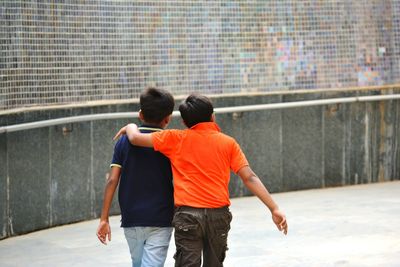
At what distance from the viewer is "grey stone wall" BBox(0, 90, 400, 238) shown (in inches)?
386

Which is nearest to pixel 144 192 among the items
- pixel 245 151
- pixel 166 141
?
pixel 166 141

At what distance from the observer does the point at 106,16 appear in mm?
11266

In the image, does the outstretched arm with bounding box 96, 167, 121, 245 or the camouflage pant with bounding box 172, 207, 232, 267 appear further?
the outstretched arm with bounding box 96, 167, 121, 245

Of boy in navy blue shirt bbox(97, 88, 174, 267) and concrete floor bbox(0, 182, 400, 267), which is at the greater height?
boy in navy blue shirt bbox(97, 88, 174, 267)

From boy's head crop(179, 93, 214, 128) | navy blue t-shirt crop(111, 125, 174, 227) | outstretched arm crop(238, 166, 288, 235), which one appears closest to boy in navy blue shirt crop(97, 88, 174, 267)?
navy blue t-shirt crop(111, 125, 174, 227)

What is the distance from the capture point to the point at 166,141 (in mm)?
5590

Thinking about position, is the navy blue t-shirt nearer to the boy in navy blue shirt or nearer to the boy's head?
the boy in navy blue shirt

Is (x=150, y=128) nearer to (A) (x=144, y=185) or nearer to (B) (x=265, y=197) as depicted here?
(A) (x=144, y=185)

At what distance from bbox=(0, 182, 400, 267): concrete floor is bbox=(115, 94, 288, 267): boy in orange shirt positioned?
253 centimetres

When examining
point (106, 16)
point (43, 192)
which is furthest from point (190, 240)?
point (106, 16)

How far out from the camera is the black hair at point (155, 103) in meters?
5.68

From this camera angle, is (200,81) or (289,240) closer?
(289,240)

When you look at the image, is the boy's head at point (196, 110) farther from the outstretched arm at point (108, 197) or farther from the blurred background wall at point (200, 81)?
the blurred background wall at point (200, 81)

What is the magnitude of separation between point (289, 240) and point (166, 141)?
148 inches
